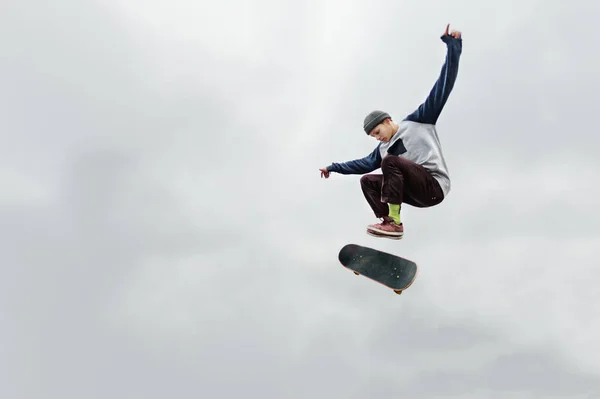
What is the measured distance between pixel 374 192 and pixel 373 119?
4.05ft

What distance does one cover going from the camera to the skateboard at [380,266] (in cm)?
666

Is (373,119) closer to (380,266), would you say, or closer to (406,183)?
(406,183)

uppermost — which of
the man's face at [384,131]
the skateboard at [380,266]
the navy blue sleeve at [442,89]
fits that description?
the navy blue sleeve at [442,89]

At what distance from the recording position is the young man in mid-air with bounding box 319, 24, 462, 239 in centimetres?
633

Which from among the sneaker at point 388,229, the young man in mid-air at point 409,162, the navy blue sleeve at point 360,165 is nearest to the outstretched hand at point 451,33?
the young man in mid-air at point 409,162

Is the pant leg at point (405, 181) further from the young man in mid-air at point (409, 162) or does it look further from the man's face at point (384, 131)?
the man's face at point (384, 131)

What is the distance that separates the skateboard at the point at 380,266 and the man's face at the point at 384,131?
2060 millimetres

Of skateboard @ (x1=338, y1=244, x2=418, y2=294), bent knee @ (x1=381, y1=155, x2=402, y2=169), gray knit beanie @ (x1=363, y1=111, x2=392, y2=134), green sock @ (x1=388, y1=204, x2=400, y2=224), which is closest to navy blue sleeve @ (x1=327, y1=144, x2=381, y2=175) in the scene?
gray knit beanie @ (x1=363, y1=111, x2=392, y2=134)

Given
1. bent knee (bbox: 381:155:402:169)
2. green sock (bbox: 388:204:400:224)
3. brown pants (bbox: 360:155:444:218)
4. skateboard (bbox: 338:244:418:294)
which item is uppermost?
bent knee (bbox: 381:155:402:169)

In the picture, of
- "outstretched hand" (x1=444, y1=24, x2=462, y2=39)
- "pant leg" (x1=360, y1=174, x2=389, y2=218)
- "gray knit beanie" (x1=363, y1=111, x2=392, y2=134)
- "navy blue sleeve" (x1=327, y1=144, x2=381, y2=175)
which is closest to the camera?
"outstretched hand" (x1=444, y1=24, x2=462, y2=39)

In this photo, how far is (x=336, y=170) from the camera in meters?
7.82

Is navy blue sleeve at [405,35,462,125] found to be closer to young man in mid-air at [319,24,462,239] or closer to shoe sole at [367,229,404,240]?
young man in mid-air at [319,24,462,239]

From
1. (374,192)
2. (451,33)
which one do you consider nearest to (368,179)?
(374,192)

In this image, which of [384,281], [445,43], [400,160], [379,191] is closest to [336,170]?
[379,191]
